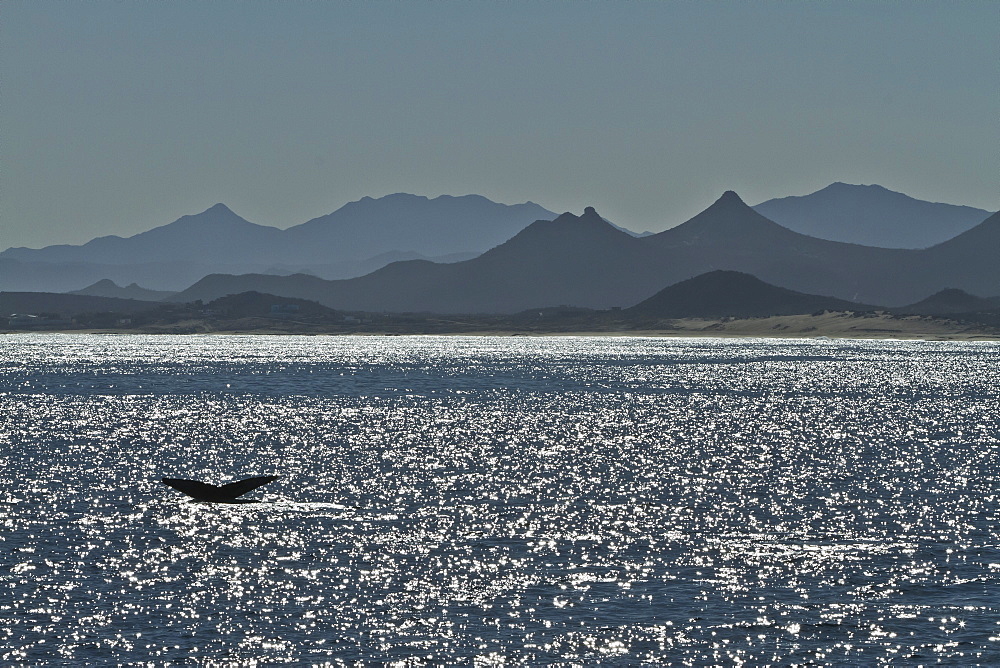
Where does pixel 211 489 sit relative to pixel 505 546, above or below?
above

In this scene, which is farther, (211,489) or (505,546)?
(211,489)

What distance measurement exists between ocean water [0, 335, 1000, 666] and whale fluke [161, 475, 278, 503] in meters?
0.79

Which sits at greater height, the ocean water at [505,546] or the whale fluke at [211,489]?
the whale fluke at [211,489]

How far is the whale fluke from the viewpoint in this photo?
59.0m

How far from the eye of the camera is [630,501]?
60.3 meters

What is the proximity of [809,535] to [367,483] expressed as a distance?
84.0ft

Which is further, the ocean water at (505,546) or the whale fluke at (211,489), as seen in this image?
the whale fluke at (211,489)

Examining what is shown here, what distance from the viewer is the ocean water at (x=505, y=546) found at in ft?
113

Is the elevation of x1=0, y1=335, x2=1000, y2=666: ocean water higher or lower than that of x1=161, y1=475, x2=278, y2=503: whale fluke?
lower

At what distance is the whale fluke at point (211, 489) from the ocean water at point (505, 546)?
79cm

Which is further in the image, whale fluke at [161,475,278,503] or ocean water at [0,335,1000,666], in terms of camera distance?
whale fluke at [161,475,278,503]

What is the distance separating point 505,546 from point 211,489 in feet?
57.7

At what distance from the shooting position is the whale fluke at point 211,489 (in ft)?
194

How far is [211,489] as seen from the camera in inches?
2327
